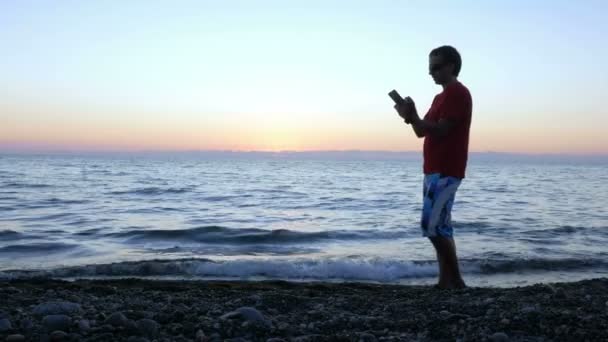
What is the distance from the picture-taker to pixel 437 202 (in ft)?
15.1

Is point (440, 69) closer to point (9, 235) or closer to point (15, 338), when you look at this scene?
point (15, 338)

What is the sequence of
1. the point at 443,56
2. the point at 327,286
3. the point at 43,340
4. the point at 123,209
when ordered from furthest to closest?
the point at 123,209, the point at 327,286, the point at 443,56, the point at 43,340

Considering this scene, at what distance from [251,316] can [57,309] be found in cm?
136

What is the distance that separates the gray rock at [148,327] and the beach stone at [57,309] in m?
0.67

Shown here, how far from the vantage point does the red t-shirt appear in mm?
4543

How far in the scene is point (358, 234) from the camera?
1166cm

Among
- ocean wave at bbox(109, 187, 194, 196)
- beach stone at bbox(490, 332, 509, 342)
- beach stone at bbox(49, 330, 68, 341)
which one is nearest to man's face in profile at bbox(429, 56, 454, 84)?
beach stone at bbox(490, 332, 509, 342)

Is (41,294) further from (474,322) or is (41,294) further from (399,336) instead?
(474,322)

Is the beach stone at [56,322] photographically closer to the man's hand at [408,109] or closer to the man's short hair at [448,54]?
the man's hand at [408,109]

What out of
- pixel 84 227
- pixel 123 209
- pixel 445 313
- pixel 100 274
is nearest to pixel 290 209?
pixel 123 209

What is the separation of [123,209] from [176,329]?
13115 mm

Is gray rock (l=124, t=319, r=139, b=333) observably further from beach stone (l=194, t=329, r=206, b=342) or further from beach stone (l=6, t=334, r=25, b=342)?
beach stone (l=6, t=334, r=25, b=342)

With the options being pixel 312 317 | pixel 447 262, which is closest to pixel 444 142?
pixel 447 262

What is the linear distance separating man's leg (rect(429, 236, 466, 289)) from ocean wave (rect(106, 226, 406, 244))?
597cm
